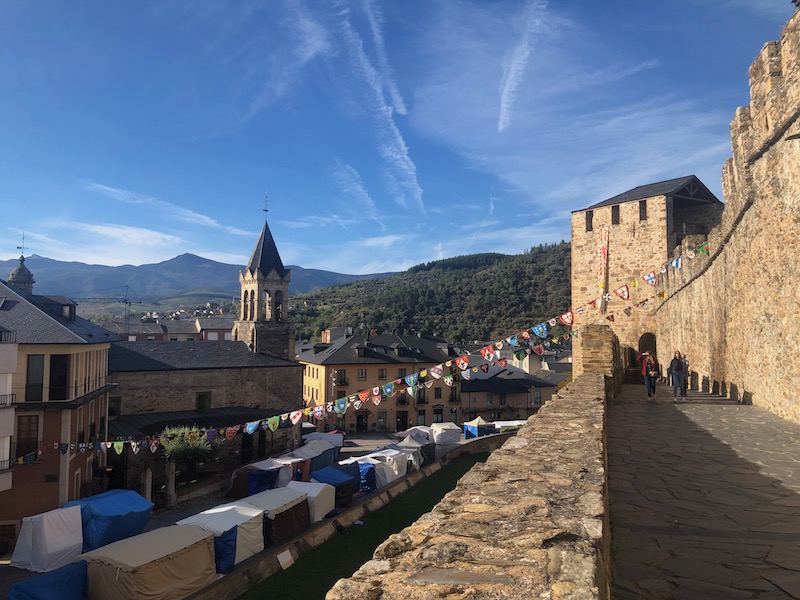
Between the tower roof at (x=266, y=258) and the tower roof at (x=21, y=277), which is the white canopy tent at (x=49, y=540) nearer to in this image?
the tower roof at (x=266, y=258)

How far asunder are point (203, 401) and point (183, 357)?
2.98 m

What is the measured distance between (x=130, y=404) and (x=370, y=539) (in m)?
18.6

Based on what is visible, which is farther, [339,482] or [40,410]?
[339,482]

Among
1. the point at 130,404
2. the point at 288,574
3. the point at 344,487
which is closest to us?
the point at 288,574

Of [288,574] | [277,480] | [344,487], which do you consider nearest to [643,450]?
[288,574]

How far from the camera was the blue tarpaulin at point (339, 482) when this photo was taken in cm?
2103

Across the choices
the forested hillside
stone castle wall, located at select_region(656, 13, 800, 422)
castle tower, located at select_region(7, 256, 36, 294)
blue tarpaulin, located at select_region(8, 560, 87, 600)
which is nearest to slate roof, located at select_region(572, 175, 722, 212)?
stone castle wall, located at select_region(656, 13, 800, 422)

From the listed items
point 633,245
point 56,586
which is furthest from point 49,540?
point 633,245

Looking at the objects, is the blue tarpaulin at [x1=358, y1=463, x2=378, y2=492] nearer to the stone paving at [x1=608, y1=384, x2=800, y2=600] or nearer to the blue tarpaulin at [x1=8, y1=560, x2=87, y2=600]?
the blue tarpaulin at [x1=8, y1=560, x2=87, y2=600]

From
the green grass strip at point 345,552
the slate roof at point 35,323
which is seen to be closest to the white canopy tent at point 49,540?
the green grass strip at point 345,552

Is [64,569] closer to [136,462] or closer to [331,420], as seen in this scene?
[136,462]

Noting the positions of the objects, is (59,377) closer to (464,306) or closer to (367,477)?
(367,477)

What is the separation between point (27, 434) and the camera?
1959 centimetres

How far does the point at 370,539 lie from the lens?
18906 mm
